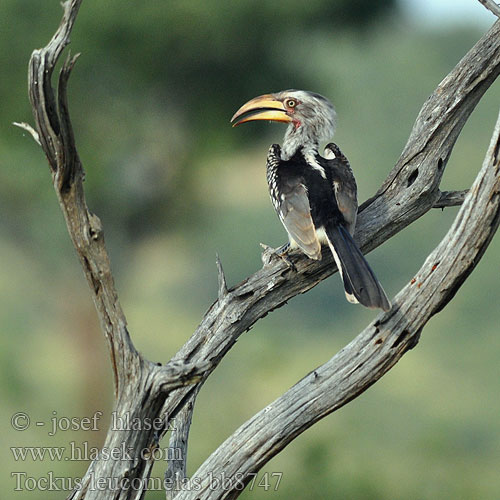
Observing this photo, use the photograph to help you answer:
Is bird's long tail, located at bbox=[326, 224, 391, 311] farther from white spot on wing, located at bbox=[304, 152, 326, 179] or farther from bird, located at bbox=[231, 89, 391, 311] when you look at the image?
white spot on wing, located at bbox=[304, 152, 326, 179]

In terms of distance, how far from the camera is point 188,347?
2635 mm

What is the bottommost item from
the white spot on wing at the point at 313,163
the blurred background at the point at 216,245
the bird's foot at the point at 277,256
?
the bird's foot at the point at 277,256

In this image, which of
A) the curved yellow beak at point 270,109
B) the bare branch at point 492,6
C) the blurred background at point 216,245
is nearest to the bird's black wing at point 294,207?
the curved yellow beak at point 270,109

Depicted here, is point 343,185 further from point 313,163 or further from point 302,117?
point 302,117

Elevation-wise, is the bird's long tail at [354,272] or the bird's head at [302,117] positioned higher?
the bird's head at [302,117]

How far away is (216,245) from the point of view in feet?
41.4

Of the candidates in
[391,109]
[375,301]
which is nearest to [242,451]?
[375,301]

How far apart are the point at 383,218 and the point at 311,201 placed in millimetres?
266

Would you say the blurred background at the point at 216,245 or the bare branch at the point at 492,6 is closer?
the bare branch at the point at 492,6

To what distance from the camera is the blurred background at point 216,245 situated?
8852 millimetres

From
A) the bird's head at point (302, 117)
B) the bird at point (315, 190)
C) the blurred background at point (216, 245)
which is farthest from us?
the blurred background at point (216, 245)

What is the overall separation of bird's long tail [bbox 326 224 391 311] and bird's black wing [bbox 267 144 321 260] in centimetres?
6

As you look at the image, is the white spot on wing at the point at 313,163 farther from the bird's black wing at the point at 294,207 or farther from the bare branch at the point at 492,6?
the bare branch at the point at 492,6

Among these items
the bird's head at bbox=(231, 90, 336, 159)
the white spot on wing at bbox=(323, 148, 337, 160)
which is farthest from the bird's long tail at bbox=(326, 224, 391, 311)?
the bird's head at bbox=(231, 90, 336, 159)
